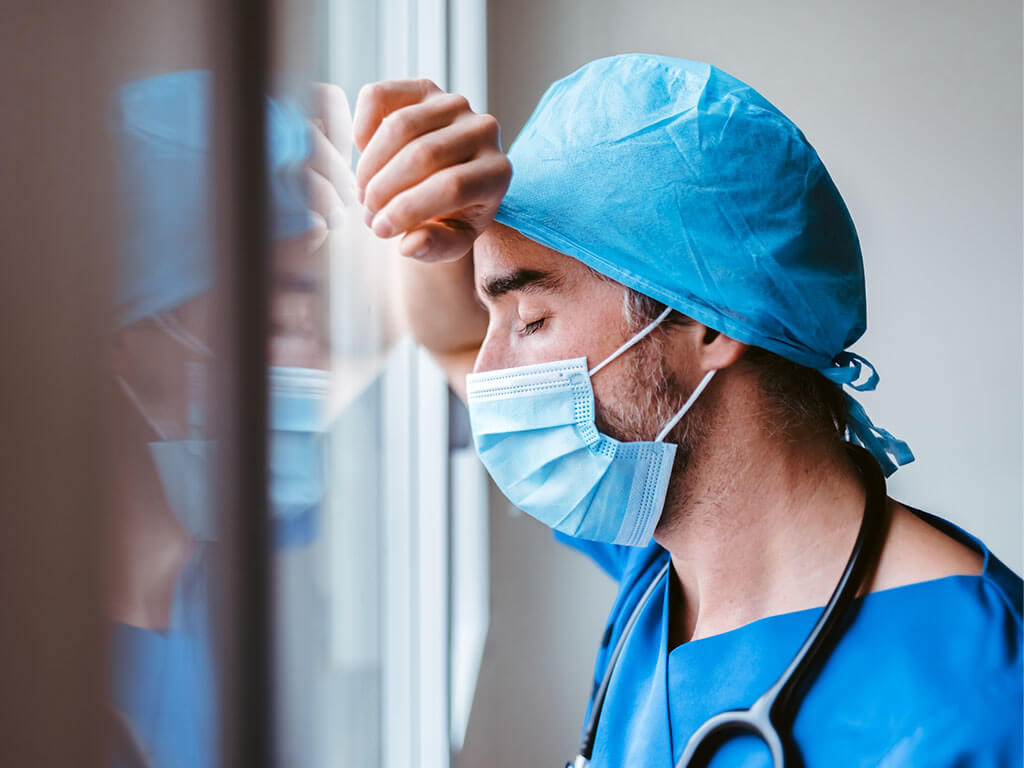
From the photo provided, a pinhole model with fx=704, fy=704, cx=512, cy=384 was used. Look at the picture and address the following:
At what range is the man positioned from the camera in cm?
69

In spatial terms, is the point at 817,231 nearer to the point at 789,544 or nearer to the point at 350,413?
the point at 789,544

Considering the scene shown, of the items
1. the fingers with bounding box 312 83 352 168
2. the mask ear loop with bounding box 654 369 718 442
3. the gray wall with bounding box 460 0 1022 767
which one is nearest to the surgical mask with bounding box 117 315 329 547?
the fingers with bounding box 312 83 352 168

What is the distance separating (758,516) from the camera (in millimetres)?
837

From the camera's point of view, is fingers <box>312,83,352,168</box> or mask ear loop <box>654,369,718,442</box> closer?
fingers <box>312,83,352,168</box>

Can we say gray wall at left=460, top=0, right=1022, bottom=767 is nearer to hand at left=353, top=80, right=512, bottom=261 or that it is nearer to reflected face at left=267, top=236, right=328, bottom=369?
reflected face at left=267, top=236, right=328, bottom=369

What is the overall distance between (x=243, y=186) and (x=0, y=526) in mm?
198

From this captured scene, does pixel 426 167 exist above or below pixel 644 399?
above

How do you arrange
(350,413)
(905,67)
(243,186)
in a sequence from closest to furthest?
(243,186)
(350,413)
(905,67)

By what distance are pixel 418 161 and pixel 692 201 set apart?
340 mm

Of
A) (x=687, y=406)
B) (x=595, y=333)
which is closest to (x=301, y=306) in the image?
(x=595, y=333)

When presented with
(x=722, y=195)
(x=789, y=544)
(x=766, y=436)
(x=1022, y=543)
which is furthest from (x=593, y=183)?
(x=1022, y=543)

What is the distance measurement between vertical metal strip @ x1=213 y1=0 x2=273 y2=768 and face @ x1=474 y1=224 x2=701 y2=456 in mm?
456

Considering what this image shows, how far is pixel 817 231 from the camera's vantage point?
766 mm

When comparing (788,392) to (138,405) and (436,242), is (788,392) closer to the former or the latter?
(436,242)
